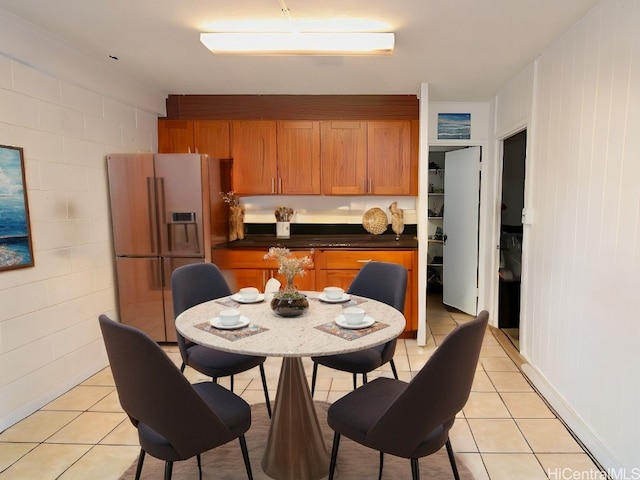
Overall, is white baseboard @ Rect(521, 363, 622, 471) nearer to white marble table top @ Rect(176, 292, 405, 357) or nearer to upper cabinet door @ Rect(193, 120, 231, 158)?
white marble table top @ Rect(176, 292, 405, 357)

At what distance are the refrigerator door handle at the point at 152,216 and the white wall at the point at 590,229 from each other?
10.1 ft

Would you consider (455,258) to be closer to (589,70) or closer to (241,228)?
(241,228)

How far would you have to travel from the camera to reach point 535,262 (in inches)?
121

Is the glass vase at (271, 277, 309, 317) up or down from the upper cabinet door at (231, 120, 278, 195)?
down

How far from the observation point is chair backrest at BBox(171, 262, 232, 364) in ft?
8.28

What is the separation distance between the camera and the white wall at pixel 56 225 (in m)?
2.51

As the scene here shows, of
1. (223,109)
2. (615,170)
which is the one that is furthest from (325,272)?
(615,170)

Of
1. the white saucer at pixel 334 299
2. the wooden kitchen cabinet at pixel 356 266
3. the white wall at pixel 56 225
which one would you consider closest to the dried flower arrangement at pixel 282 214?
the wooden kitchen cabinet at pixel 356 266

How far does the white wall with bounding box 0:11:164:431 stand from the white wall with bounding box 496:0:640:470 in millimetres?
3302

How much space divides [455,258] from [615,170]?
287cm

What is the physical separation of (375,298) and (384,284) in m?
0.11

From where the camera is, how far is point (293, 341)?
1.71 metres

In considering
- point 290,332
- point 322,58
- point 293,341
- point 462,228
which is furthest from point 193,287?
point 462,228

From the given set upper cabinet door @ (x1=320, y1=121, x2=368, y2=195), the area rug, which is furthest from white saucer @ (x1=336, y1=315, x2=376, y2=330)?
upper cabinet door @ (x1=320, y1=121, x2=368, y2=195)
